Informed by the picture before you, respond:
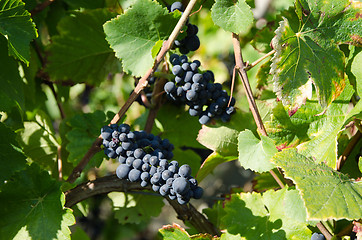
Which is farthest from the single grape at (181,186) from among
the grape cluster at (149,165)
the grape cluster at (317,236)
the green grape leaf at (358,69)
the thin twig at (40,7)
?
the thin twig at (40,7)

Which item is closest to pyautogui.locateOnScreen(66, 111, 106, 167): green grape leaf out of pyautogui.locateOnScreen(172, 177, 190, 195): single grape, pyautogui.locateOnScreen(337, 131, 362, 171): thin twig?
pyautogui.locateOnScreen(172, 177, 190, 195): single grape

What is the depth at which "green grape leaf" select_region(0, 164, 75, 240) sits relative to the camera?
1146 millimetres

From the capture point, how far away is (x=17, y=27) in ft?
3.57

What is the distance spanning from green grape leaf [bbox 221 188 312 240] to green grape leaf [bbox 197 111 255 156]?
5.8 inches

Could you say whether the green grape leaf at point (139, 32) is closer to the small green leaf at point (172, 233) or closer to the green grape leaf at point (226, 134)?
the green grape leaf at point (226, 134)

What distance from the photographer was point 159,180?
3.51 feet

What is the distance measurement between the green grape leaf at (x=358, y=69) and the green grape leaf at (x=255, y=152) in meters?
0.26

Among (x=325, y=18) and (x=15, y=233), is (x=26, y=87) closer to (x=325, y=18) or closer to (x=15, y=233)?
(x=15, y=233)

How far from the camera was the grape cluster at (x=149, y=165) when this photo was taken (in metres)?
1.05

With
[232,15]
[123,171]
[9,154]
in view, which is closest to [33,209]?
[9,154]

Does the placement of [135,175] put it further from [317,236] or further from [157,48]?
[317,236]

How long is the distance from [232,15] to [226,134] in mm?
346

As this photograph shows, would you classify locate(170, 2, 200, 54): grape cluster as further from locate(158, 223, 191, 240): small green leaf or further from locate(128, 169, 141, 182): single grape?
locate(158, 223, 191, 240): small green leaf

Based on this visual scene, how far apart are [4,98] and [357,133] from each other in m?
1.01
